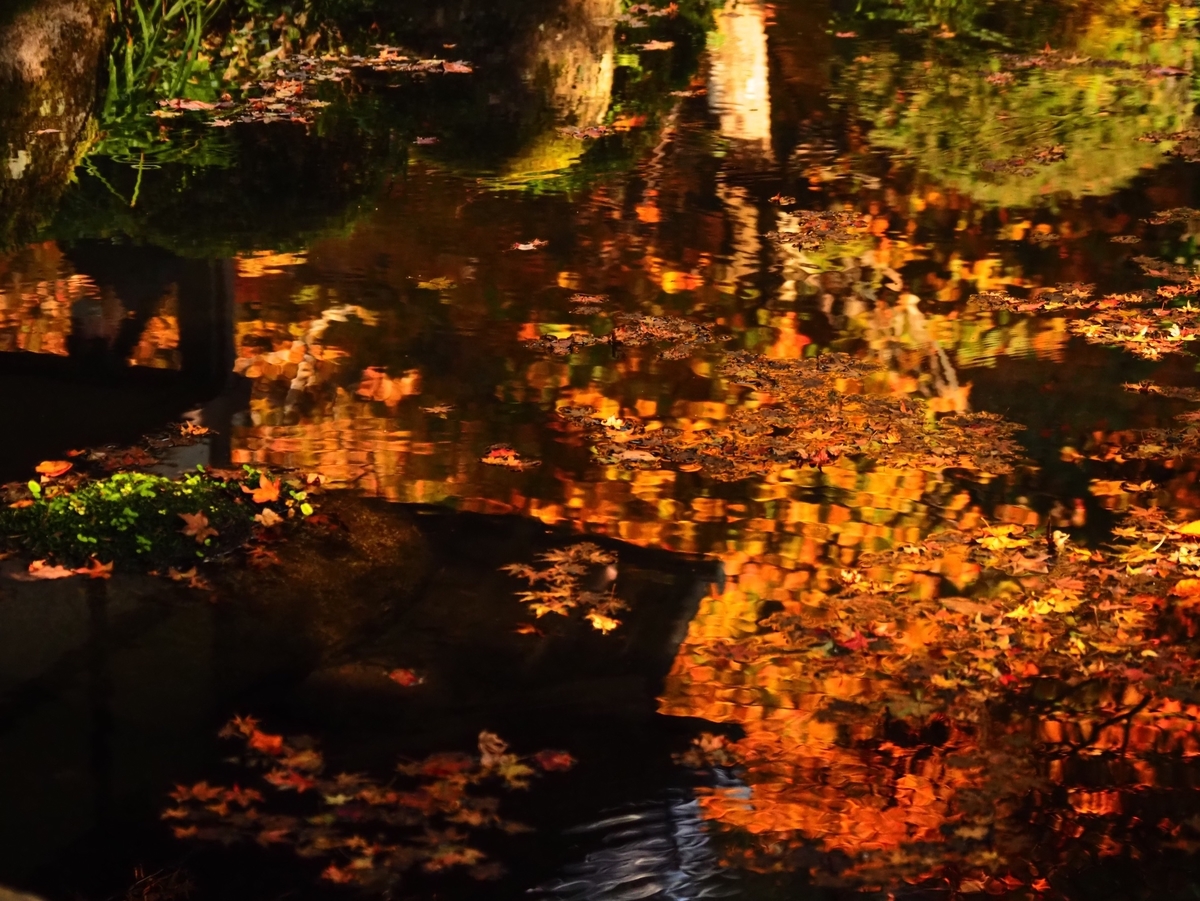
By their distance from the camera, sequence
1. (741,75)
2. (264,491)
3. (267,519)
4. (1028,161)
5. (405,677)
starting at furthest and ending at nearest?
(741,75) < (1028,161) < (264,491) < (267,519) < (405,677)

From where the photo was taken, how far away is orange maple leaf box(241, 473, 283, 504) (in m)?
6.39

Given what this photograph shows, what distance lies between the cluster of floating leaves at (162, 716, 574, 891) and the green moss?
1.31 m

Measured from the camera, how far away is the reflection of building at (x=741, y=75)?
40.8ft

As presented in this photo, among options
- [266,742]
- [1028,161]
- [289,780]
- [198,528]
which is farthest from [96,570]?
[1028,161]

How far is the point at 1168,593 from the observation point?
A: 18.8 feet

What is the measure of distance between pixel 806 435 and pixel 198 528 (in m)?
2.90

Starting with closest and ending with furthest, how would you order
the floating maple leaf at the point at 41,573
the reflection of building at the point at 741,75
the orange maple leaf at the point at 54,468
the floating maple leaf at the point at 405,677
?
the floating maple leaf at the point at 405,677 → the floating maple leaf at the point at 41,573 → the orange maple leaf at the point at 54,468 → the reflection of building at the point at 741,75

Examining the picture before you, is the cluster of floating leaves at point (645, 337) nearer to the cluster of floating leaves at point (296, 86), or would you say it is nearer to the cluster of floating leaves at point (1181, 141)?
the cluster of floating leaves at point (296, 86)

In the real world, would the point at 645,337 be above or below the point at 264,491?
above

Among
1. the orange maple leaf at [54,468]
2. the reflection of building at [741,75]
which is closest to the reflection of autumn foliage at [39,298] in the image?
the orange maple leaf at [54,468]

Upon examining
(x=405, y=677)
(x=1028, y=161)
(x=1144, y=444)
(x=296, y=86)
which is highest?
(x=296, y=86)

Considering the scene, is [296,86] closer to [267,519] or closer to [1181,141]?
[1181,141]

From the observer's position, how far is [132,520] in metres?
6.11

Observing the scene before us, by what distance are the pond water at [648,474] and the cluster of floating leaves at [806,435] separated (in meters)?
0.03
